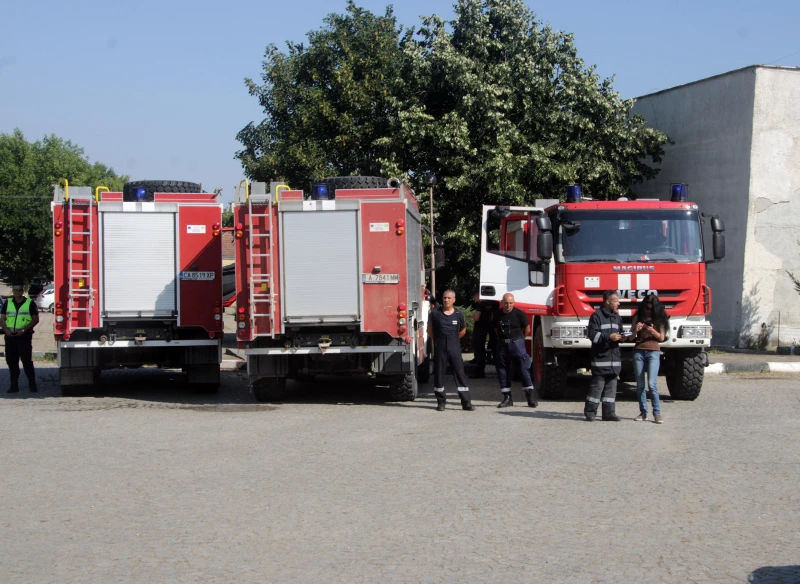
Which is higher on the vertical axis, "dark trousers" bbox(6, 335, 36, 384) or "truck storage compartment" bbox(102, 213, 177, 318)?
"truck storage compartment" bbox(102, 213, 177, 318)

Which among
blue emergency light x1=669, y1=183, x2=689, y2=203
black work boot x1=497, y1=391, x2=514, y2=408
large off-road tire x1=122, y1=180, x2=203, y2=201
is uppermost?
large off-road tire x1=122, y1=180, x2=203, y2=201

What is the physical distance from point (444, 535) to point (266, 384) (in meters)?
8.03

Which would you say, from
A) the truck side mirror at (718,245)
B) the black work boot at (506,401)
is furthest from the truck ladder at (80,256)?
the truck side mirror at (718,245)

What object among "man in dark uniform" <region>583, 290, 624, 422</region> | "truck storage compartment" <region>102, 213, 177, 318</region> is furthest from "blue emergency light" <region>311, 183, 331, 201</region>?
"man in dark uniform" <region>583, 290, 624, 422</region>

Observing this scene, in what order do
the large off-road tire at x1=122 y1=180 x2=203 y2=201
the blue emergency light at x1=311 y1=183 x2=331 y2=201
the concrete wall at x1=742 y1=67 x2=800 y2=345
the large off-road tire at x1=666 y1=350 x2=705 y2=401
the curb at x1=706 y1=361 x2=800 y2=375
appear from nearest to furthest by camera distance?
the blue emergency light at x1=311 y1=183 x2=331 y2=201 < the large off-road tire at x1=666 y1=350 x2=705 y2=401 < the large off-road tire at x1=122 y1=180 x2=203 y2=201 < the curb at x1=706 y1=361 x2=800 y2=375 < the concrete wall at x1=742 y1=67 x2=800 y2=345

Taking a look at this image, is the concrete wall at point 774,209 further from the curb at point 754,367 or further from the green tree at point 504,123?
the curb at point 754,367

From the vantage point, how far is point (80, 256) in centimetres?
1453

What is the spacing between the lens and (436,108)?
26688 mm

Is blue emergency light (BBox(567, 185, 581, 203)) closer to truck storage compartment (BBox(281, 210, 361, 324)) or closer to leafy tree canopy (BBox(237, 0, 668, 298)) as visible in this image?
truck storage compartment (BBox(281, 210, 361, 324))

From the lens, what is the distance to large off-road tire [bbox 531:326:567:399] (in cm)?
1423

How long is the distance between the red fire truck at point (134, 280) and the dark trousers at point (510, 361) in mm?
4405

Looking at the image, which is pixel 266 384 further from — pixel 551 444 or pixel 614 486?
pixel 614 486

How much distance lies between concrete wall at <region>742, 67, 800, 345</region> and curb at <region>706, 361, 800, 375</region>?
4368mm

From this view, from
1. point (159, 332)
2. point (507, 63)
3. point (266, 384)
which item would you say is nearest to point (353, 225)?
point (266, 384)
